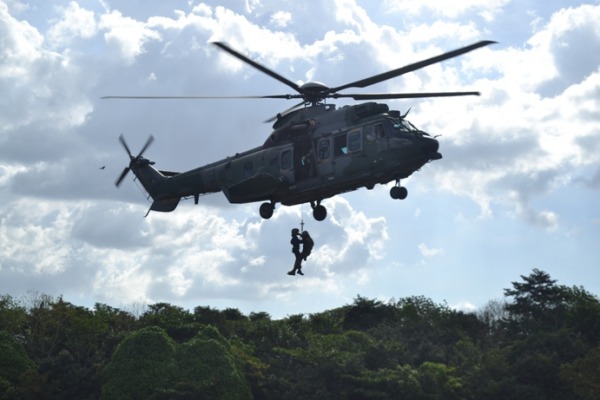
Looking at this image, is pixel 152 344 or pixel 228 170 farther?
pixel 152 344

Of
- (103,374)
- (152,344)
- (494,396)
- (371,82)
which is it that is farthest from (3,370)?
(371,82)

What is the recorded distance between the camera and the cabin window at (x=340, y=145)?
1104 inches

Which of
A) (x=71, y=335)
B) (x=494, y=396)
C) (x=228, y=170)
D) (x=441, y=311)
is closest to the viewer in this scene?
(x=228, y=170)

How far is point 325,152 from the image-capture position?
93.0ft

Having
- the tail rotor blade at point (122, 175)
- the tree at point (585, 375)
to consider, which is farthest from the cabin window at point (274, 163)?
the tree at point (585, 375)

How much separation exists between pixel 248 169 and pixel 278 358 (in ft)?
96.1

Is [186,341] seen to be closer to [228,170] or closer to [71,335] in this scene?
[71,335]

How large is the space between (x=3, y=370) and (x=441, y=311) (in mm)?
36554

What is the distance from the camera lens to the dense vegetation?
50656 mm

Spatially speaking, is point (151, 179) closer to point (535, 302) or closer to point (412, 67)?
point (412, 67)

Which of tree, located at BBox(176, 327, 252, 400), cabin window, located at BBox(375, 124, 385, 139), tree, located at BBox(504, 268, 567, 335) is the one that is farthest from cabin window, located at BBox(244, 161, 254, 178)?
tree, located at BBox(504, 268, 567, 335)

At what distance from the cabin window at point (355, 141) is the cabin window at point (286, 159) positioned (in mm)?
2263

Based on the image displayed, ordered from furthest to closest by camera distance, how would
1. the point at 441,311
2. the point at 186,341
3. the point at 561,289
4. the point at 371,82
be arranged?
the point at 441,311 → the point at 561,289 → the point at 186,341 → the point at 371,82

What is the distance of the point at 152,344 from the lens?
2053 inches
